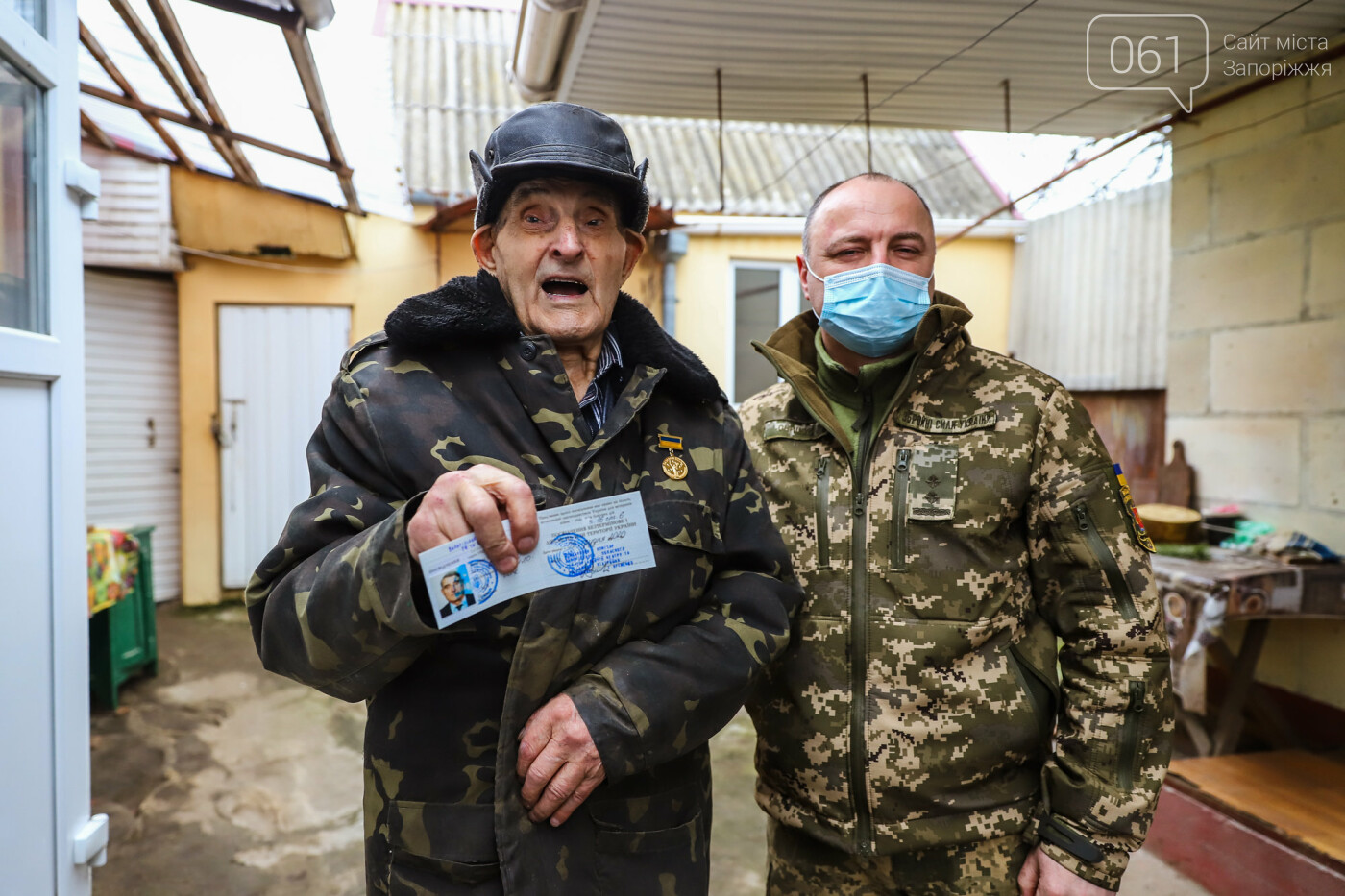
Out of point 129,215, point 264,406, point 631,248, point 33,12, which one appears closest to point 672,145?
point 264,406

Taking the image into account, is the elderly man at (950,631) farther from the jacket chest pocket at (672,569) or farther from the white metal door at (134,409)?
the white metal door at (134,409)

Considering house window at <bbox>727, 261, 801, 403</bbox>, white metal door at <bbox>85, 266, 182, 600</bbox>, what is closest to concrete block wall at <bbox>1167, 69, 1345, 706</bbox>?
house window at <bbox>727, 261, 801, 403</bbox>

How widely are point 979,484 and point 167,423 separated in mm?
7581

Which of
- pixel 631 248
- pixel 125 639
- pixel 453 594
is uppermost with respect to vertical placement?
pixel 631 248

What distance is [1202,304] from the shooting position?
3.83 meters

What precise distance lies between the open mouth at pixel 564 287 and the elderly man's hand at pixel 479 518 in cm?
47

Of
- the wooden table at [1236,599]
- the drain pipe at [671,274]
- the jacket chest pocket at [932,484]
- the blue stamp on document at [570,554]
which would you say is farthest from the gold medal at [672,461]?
the drain pipe at [671,274]

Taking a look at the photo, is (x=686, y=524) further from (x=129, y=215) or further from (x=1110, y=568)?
(x=129, y=215)

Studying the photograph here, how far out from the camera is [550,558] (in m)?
1.14

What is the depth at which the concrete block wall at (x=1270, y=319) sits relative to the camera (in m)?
3.29

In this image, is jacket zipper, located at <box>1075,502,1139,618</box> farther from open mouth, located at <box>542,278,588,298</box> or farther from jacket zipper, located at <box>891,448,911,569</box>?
open mouth, located at <box>542,278,588,298</box>

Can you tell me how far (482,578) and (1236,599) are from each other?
297cm

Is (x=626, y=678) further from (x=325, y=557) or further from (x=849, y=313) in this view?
(x=849, y=313)

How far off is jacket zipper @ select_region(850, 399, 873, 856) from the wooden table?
5.36ft
